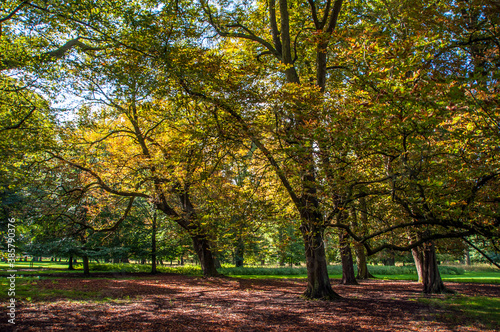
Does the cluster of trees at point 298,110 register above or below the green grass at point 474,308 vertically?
above

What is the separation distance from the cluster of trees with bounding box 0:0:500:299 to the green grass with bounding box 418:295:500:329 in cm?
187

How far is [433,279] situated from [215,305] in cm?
872

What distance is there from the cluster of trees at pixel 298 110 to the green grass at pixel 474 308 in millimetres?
1871

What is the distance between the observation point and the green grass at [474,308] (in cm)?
680

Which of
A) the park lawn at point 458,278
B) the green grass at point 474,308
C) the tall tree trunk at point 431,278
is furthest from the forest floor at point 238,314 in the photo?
the park lawn at point 458,278

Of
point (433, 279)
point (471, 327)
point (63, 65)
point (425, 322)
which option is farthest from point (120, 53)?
point (433, 279)

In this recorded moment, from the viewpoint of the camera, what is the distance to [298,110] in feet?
22.1

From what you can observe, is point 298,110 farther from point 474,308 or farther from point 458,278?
point 458,278

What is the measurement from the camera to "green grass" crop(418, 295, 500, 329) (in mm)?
6797

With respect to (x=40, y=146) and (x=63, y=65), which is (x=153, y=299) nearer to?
(x=40, y=146)

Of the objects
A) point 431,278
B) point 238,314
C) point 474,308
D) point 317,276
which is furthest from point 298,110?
point 431,278

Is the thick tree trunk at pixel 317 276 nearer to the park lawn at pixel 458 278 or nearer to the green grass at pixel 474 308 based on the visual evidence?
the green grass at pixel 474 308

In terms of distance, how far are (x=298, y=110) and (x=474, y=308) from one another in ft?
25.5

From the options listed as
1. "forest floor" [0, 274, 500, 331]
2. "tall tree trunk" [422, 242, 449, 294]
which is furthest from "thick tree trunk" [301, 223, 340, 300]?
"tall tree trunk" [422, 242, 449, 294]
